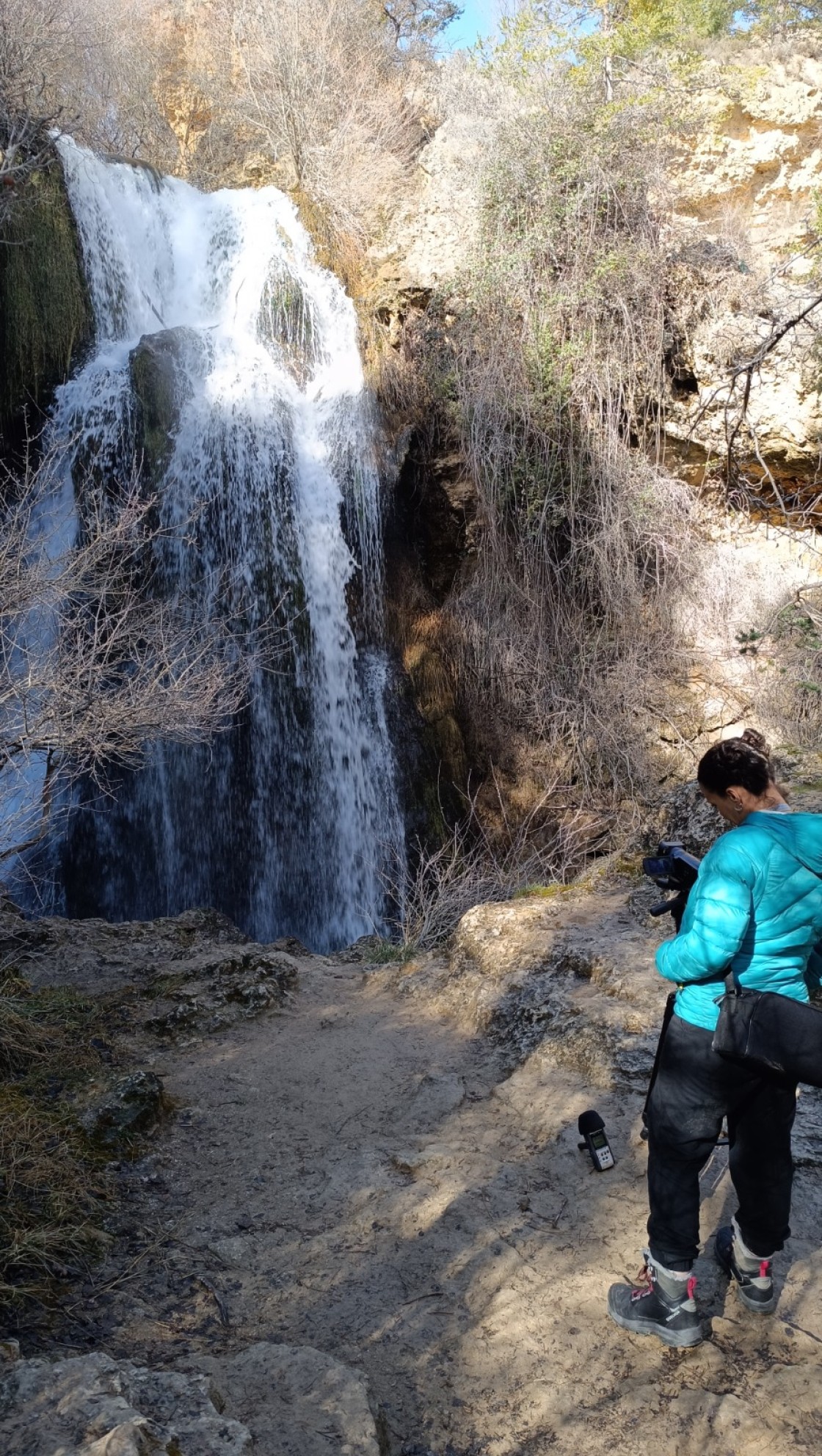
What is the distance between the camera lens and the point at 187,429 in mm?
9812

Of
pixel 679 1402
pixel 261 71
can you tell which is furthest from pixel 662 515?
pixel 261 71

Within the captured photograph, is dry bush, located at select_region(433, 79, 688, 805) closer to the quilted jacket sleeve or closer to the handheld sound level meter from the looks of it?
the handheld sound level meter

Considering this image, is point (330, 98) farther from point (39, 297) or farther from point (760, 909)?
point (760, 909)

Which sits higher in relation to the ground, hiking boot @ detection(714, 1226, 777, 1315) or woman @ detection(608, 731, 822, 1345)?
woman @ detection(608, 731, 822, 1345)

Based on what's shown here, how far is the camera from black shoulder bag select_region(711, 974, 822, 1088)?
1966 millimetres

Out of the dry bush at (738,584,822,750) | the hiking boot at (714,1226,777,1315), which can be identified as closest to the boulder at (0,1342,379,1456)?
the hiking boot at (714,1226,777,1315)

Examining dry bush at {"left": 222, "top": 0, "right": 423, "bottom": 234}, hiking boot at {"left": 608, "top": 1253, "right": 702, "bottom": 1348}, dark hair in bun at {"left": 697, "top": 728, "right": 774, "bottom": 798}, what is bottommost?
hiking boot at {"left": 608, "top": 1253, "right": 702, "bottom": 1348}

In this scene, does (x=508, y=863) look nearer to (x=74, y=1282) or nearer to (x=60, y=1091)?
(x=60, y=1091)

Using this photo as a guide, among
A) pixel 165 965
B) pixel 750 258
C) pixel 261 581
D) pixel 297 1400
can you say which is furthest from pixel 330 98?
pixel 297 1400

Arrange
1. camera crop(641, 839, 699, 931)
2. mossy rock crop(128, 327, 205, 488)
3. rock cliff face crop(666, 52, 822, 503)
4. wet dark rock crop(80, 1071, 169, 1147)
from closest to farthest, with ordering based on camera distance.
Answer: camera crop(641, 839, 699, 931)
wet dark rock crop(80, 1071, 169, 1147)
rock cliff face crop(666, 52, 822, 503)
mossy rock crop(128, 327, 205, 488)

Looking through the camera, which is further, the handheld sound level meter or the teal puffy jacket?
the handheld sound level meter

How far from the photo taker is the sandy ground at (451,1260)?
2090 millimetres

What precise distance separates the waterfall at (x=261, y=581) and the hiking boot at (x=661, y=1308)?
6324 millimetres

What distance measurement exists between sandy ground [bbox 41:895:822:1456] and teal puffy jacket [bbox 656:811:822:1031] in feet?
2.85
